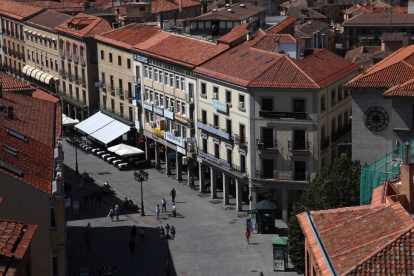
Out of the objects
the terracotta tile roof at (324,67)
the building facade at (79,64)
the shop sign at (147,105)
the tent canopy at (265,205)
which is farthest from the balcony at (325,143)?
the building facade at (79,64)

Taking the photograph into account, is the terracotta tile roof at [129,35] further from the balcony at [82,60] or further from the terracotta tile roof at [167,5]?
the terracotta tile roof at [167,5]

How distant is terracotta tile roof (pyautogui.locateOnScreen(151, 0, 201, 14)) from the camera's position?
155 metres

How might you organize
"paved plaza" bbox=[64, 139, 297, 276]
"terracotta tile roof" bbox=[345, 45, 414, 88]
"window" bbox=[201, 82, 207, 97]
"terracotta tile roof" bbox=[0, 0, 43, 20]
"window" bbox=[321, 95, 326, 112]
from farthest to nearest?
1. "terracotta tile roof" bbox=[0, 0, 43, 20]
2. "window" bbox=[201, 82, 207, 97]
3. "window" bbox=[321, 95, 326, 112]
4. "terracotta tile roof" bbox=[345, 45, 414, 88]
5. "paved plaza" bbox=[64, 139, 297, 276]

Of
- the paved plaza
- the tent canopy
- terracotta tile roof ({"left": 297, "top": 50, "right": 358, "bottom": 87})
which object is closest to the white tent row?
the paved plaza

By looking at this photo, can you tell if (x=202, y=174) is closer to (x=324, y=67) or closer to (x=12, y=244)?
(x=324, y=67)

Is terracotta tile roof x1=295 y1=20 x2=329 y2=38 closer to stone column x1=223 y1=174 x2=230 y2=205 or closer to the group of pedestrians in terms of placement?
stone column x1=223 y1=174 x2=230 y2=205

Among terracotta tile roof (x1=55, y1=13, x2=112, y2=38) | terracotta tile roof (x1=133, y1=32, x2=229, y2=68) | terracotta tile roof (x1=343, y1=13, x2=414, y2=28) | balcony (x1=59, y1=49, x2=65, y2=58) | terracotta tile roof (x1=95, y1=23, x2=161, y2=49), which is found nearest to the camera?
terracotta tile roof (x1=133, y1=32, x2=229, y2=68)

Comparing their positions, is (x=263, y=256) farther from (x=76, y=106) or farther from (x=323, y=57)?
(x=76, y=106)

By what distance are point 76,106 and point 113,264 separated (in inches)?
2152

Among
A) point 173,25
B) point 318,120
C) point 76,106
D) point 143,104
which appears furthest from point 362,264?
point 76,106

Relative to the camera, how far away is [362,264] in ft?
121

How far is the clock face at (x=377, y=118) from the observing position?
254 ft

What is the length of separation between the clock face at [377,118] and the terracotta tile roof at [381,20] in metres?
84.2

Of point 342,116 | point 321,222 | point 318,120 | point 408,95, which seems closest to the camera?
point 321,222
